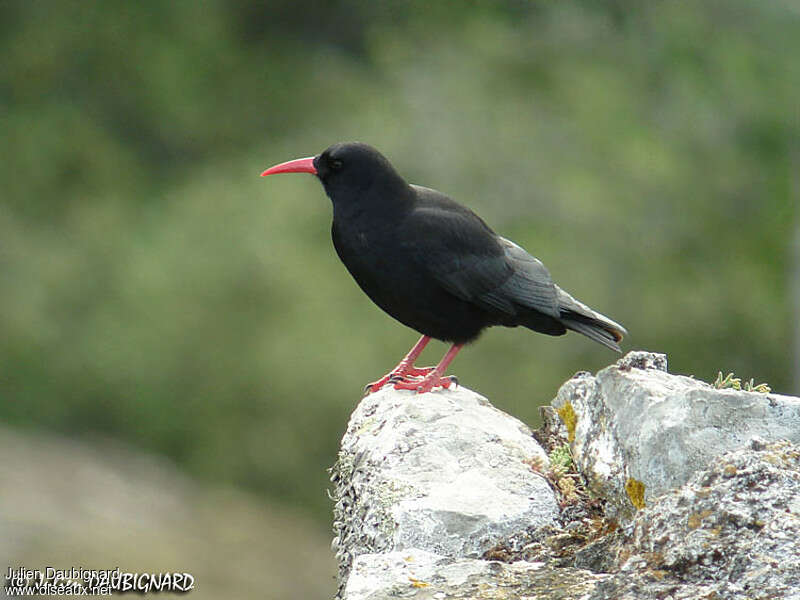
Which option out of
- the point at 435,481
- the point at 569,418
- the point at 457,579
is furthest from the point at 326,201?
the point at 457,579

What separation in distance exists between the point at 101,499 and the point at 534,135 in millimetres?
9215

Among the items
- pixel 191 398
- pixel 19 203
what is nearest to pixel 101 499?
pixel 191 398

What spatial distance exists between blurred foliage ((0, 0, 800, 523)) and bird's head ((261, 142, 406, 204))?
7.47 m

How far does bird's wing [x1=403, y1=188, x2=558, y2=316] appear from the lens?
6426mm

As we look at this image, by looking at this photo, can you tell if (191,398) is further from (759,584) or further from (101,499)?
(759,584)

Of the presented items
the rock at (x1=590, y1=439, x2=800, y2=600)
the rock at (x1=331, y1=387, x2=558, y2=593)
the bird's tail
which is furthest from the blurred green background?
the rock at (x1=590, y1=439, x2=800, y2=600)

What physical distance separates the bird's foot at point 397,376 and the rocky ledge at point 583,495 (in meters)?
0.58

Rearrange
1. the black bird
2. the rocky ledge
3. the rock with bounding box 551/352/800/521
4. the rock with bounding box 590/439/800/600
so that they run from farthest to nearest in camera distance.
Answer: the black bird → the rock with bounding box 551/352/800/521 → the rocky ledge → the rock with bounding box 590/439/800/600

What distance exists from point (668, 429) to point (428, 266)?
2616mm

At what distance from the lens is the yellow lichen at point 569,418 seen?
4.85 m

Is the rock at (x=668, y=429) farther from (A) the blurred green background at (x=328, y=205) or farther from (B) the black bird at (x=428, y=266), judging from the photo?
(A) the blurred green background at (x=328, y=205)

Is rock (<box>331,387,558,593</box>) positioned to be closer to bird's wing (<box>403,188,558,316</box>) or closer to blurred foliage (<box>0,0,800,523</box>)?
bird's wing (<box>403,188,558,316</box>)

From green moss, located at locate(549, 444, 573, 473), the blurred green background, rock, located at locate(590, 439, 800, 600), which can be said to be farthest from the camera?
the blurred green background

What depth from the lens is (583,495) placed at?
4621mm
